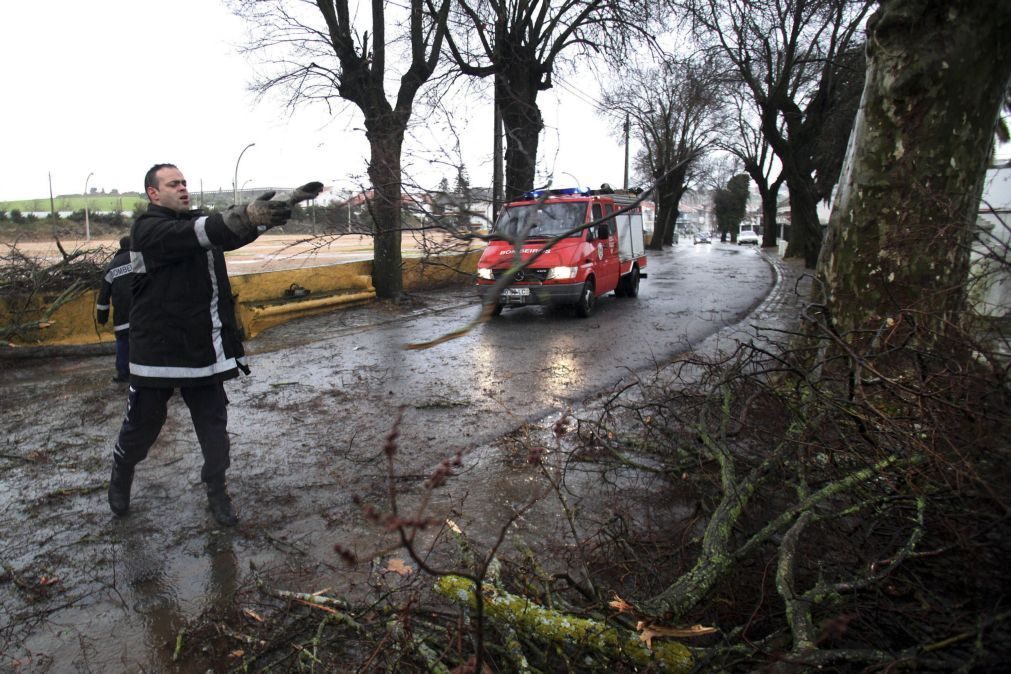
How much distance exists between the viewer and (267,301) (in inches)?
403

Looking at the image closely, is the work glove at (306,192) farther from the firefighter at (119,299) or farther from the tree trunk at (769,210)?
the tree trunk at (769,210)

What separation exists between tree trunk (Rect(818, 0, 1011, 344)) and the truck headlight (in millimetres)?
5427

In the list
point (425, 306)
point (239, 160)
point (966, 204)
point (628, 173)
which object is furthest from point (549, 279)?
point (628, 173)

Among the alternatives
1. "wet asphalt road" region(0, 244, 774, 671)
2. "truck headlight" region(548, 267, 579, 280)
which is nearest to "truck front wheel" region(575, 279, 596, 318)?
"truck headlight" region(548, 267, 579, 280)

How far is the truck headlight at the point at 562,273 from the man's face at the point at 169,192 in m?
7.37

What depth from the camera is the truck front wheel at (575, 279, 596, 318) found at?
1087 centimetres

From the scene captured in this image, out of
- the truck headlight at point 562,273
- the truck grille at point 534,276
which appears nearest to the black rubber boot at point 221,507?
the truck grille at point 534,276

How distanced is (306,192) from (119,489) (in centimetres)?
210

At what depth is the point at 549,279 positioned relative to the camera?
10523 millimetres

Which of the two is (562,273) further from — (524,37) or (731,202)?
(731,202)

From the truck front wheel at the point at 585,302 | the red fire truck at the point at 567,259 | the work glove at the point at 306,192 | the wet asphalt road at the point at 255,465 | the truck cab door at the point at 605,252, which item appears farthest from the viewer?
the truck cab door at the point at 605,252

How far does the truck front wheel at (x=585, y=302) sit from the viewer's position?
10867mm

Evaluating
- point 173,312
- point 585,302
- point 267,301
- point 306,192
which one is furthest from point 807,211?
point 173,312

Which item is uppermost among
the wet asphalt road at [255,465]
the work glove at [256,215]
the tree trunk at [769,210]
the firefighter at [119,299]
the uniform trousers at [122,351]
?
the tree trunk at [769,210]
